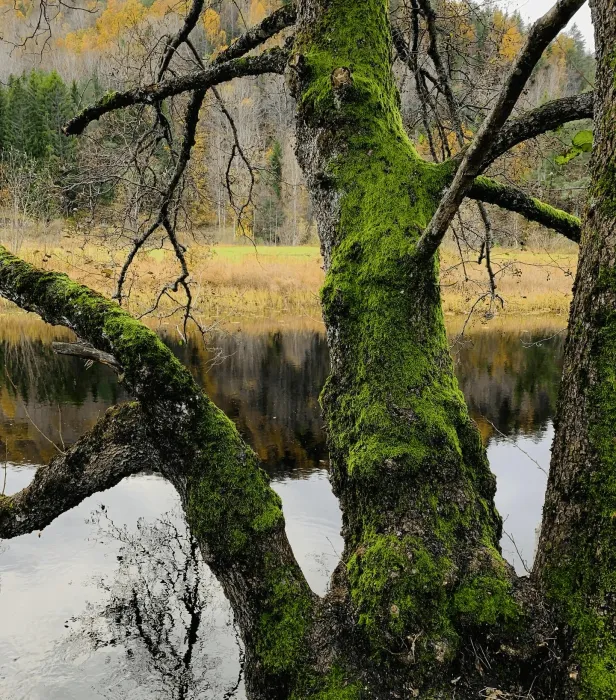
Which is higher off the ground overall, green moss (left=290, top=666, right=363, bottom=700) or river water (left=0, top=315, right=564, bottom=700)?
green moss (left=290, top=666, right=363, bottom=700)

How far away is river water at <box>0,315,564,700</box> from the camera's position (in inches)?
167

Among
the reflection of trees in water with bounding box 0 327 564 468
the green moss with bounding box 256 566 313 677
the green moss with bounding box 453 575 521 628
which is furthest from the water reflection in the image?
the green moss with bounding box 453 575 521 628

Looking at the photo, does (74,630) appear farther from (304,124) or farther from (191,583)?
(304,124)

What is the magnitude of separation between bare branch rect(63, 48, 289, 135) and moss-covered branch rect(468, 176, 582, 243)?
39.8 inches

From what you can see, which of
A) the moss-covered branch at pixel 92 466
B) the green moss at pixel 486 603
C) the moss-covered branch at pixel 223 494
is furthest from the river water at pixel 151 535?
the green moss at pixel 486 603

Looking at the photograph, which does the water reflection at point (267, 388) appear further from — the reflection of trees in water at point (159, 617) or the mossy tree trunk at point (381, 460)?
the mossy tree trunk at point (381, 460)

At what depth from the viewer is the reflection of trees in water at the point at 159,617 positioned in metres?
4.11

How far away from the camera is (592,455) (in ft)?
4.96

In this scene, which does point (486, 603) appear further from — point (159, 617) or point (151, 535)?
point (151, 535)

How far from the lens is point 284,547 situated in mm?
1821

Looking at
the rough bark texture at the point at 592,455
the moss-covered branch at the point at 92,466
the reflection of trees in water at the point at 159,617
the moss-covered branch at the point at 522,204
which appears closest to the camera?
the rough bark texture at the point at 592,455

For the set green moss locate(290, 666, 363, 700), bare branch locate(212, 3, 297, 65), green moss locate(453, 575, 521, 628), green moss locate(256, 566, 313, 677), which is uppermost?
bare branch locate(212, 3, 297, 65)

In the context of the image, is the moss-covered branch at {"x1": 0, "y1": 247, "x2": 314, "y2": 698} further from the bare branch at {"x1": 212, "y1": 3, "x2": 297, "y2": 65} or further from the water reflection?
the water reflection

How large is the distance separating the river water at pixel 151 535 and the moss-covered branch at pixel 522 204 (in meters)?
0.86
